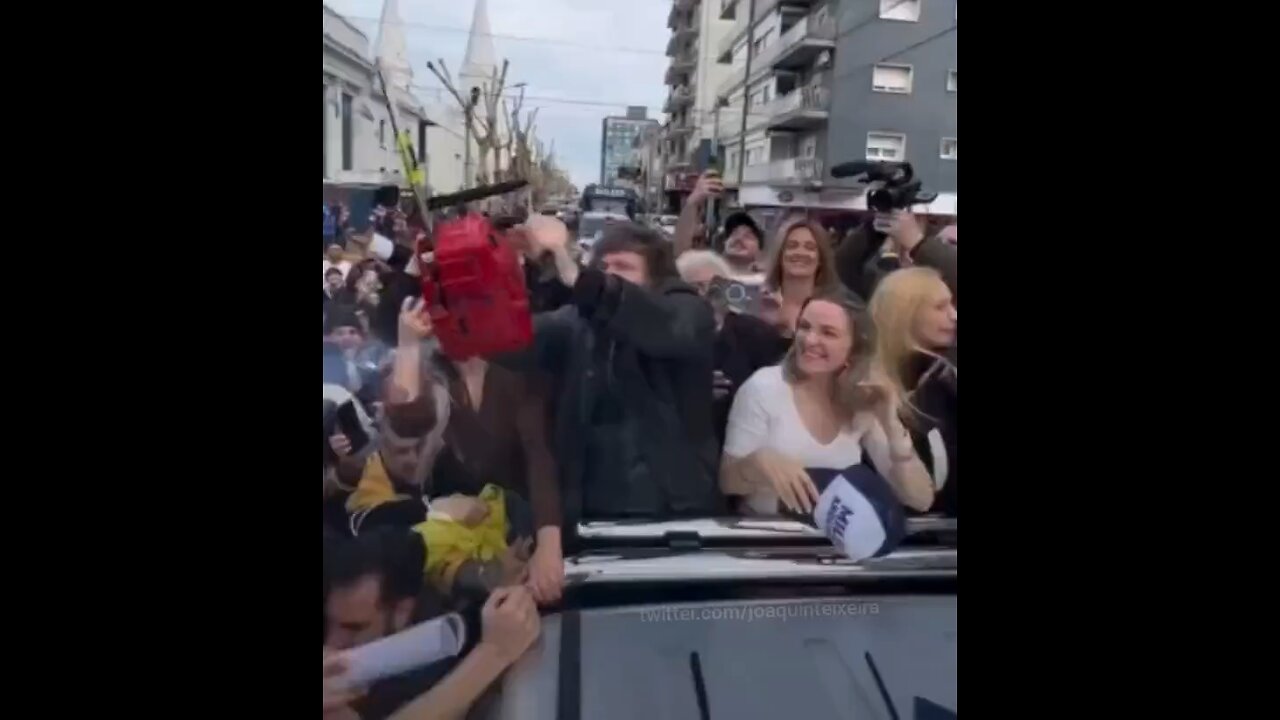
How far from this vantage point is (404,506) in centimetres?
193

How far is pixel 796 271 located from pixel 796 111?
1.11ft

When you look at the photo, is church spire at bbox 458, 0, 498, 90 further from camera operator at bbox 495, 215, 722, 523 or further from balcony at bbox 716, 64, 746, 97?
balcony at bbox 716, 64, 746, 97

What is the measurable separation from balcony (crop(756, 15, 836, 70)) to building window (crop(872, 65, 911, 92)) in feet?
0.34

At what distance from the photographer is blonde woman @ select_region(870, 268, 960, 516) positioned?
2074 mm

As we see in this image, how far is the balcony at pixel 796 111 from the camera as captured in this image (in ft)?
6.91

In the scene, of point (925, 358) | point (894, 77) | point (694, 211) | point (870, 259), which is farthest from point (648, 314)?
point (894, 77)

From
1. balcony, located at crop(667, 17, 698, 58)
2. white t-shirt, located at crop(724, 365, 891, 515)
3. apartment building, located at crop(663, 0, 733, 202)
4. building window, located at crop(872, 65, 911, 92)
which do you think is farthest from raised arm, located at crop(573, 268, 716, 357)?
building window, located at crop(872, 65, 911, 92)

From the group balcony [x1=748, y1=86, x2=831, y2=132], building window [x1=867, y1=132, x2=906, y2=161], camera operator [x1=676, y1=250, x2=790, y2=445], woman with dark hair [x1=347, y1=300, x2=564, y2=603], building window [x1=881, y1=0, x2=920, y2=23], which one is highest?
building window [x1=881, y1=0, x2=920, y2=23]

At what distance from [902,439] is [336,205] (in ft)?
3.80

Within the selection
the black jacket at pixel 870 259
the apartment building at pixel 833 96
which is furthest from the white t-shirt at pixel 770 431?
the apartment building at pixel 833 96

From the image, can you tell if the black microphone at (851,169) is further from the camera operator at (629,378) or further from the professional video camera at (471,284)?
the professional video camera at (471,284)

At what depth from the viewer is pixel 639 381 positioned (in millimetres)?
2006

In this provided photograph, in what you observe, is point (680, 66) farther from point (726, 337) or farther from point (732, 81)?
point (726, 337)
